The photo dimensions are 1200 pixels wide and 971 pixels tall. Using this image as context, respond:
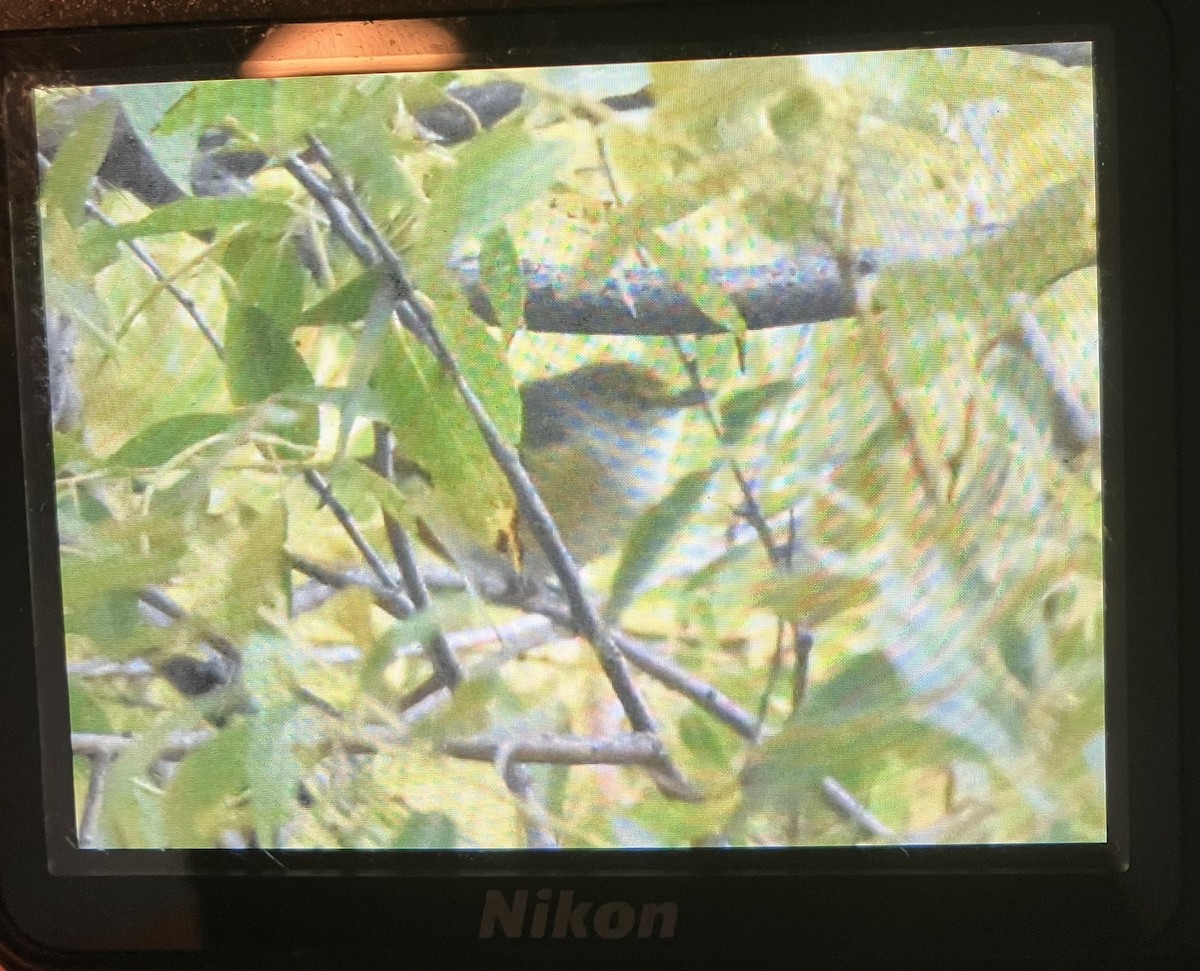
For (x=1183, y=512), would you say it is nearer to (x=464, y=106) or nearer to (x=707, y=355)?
(x=707, y=355)

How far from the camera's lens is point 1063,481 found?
1.40ft

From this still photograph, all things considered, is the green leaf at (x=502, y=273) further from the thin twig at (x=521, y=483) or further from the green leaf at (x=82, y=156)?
the green leaf at (x=82, y=156)

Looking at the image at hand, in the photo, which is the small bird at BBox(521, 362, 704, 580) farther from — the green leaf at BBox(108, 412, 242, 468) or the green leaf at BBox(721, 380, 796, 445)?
the green leaf at BBox(108, 412, 242, 468)

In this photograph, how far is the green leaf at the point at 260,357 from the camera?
0.44m

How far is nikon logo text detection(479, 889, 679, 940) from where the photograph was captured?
0.45 meters

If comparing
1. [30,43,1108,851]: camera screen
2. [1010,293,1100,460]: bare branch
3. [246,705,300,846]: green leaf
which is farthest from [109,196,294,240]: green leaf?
[1010,293,1100,460]: bare branch

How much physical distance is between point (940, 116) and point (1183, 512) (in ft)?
0.63

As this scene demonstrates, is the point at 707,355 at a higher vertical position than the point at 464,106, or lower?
lower

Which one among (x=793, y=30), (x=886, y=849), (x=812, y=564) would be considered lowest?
(x=886, y=849)

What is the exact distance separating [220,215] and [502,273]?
0.40ft

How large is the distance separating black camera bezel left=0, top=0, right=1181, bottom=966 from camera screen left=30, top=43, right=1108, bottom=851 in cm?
1

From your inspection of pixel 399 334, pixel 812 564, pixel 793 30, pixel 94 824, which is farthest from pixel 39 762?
pixel 793 30

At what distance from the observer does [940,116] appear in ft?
1.38

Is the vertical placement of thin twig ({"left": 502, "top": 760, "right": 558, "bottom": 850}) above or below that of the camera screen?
below
